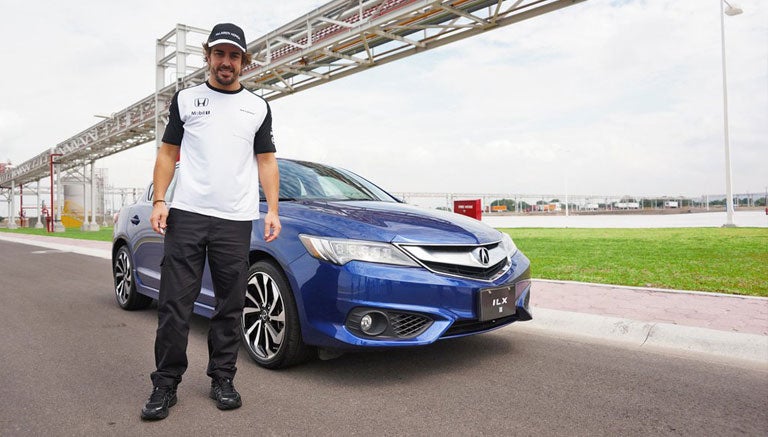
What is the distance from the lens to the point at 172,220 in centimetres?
279

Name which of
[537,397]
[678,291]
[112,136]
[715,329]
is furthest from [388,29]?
[112,136]

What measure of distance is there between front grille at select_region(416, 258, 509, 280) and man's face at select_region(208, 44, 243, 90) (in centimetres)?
149

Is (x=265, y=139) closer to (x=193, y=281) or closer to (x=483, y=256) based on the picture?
(x=193, y=281)

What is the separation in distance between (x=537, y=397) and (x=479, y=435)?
661 millimetres

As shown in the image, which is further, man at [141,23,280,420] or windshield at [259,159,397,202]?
windshield at [259,159,397,202]

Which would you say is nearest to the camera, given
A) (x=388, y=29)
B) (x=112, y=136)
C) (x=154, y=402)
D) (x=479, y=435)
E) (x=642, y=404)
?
(x=479, y=435)

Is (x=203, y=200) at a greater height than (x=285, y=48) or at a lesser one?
lesser

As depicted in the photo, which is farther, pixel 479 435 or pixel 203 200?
pixel 203 200

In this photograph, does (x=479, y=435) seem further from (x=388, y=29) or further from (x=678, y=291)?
(x=388, y=29)

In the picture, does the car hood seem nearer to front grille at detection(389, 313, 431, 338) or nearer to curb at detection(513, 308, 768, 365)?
front grille at detection(389, 313, 431, 338)

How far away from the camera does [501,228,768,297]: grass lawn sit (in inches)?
248

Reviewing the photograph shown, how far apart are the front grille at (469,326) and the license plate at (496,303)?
6 centimetres

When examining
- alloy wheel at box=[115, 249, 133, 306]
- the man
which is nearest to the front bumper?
the man

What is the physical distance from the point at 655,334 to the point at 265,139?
339 cm
